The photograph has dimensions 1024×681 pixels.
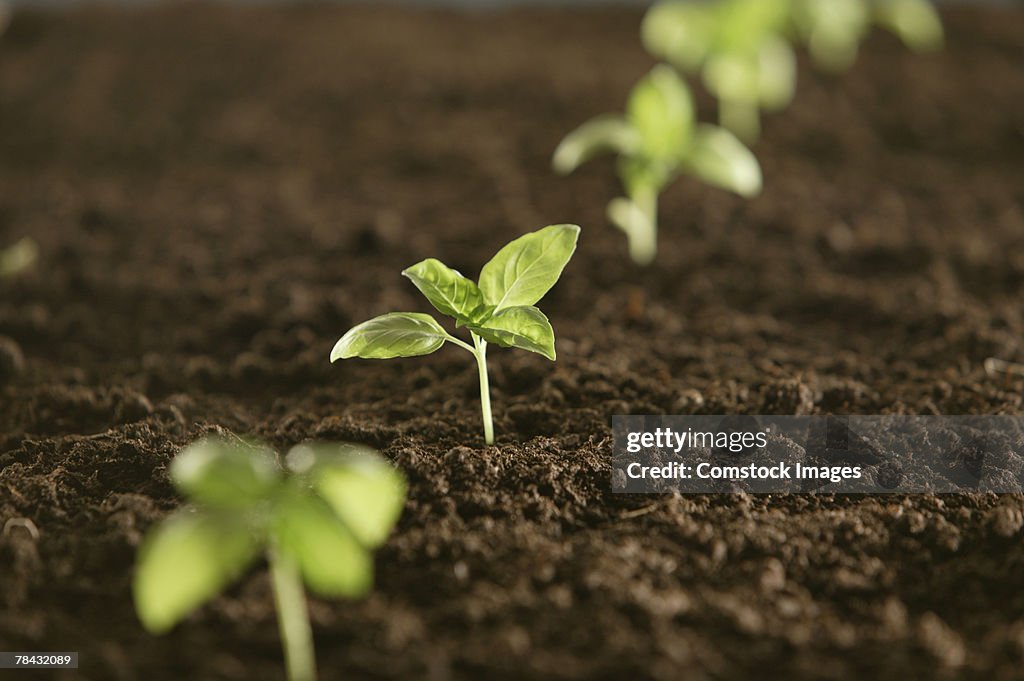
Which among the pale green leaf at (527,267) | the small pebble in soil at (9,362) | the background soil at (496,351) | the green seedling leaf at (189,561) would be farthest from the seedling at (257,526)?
the small pebble in soil at (9,362)

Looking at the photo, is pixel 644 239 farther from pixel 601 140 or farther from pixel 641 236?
pixel 601 140

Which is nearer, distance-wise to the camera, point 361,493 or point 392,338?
point 361,493

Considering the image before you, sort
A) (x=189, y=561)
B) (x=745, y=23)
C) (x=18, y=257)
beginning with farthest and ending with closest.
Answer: (x=745, y=23)
(x=18, y=257)
(x=189, y=561)

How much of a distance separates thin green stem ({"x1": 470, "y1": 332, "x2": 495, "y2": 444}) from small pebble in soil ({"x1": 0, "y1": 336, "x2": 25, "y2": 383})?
2.63ft

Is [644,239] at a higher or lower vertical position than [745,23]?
lower

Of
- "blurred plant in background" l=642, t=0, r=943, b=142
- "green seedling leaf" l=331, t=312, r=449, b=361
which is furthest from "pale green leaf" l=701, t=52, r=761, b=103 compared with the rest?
"green seedling leaf" l=331, t=312, r=449, b=361

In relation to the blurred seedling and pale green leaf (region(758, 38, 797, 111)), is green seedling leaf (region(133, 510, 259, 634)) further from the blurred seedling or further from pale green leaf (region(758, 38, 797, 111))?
pale green leaf (region(758, 38, 797, 111))

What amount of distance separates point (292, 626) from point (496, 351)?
718 mm

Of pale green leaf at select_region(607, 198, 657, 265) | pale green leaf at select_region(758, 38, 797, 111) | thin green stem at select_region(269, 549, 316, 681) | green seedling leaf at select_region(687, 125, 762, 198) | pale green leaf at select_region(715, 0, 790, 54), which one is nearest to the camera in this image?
thin green stem at select_region(269, 549, 316, 681)

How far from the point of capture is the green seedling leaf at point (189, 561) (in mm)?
755

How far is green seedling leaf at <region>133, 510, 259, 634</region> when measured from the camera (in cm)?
75

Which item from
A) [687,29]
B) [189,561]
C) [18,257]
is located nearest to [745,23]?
[687,29]

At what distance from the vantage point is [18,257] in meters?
1.82

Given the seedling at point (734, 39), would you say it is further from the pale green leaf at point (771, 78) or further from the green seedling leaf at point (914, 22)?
the green seedling leaf at point (914, 22)
